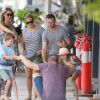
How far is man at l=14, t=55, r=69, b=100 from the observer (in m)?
5.67

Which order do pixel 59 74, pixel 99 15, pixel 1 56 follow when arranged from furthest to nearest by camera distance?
pixel 1 56 < pixel 59 74 < pixel 99 15

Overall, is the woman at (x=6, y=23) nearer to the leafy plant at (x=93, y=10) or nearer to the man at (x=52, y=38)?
the man at (x=52, y=38)

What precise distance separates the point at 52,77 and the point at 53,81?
53 mm

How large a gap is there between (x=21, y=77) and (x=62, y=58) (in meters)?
7.51

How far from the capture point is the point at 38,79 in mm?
6383

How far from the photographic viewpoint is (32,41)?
7992 millimetres

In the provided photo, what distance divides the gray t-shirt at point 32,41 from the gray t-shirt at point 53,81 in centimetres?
223

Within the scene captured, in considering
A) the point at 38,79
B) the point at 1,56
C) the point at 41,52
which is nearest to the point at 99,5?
the point at 38,79

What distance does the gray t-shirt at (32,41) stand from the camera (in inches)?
313

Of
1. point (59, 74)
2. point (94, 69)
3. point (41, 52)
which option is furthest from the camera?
point (94, 69)

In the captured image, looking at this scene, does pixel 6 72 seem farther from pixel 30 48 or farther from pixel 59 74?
pixel 59 74

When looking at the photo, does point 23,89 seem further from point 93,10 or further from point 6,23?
point 93,10

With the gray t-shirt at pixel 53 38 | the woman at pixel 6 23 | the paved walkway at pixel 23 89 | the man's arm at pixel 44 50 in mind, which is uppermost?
the woman at pixel 6 23

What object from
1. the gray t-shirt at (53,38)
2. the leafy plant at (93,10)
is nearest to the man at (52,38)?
the gray t-shirt at (53,38)
